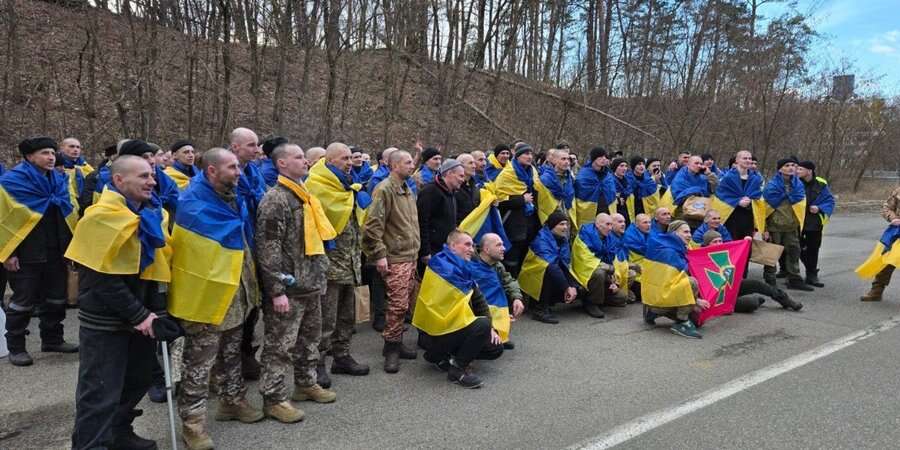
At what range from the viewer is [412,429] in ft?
13.1

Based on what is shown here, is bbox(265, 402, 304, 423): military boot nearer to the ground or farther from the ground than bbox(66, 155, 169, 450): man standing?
nearer to the ground

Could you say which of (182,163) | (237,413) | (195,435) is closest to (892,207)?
(237,413)

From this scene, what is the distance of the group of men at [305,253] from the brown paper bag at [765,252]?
41 centimetres

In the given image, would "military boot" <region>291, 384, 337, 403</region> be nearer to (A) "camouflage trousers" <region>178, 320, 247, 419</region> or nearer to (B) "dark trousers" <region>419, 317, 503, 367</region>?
(A) "camouflage trousers" <region>178, 320, 247, 419</region>

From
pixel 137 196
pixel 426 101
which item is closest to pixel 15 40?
pixel 137 196

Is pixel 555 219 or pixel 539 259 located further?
pixel 555 219

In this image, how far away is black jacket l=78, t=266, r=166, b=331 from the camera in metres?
3.17

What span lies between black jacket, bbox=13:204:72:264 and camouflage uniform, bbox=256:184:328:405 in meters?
2.78

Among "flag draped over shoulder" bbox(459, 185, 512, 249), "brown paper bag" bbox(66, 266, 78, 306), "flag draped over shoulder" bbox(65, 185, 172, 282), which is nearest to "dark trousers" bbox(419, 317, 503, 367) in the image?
"flag draped over shoulder" bbox(459, 185, 512, 249)

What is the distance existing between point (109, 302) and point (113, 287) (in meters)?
0.08

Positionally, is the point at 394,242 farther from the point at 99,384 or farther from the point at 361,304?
the point at 99,384

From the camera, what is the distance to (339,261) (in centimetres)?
485

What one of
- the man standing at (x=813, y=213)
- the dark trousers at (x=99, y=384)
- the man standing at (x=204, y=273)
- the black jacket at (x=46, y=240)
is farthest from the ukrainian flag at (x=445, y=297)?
the man standing at (x=813, y=213)

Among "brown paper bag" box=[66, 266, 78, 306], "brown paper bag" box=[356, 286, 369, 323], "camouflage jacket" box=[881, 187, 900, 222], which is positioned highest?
"camouflage jacket" box=[881, 187, 900, 222]
